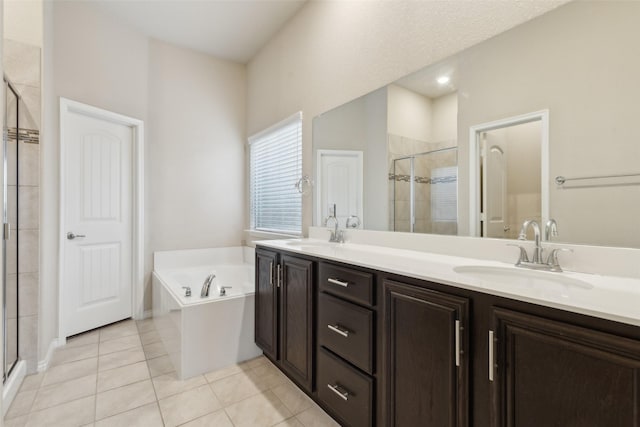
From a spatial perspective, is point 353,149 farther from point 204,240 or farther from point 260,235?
point 204,240

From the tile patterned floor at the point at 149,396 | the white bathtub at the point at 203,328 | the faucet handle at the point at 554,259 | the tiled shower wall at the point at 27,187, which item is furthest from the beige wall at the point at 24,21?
the faucet handle at the point at 554,259

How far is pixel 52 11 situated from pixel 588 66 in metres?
3.62

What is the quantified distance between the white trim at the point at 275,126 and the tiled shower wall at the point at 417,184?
3.66ft

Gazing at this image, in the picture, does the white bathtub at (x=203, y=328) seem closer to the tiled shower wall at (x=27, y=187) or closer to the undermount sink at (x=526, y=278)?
the tiled shower wall at (x=27, y=187)

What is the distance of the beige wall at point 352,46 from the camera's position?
4.99 ft

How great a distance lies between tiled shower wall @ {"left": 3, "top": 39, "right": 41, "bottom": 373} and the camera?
201 cm

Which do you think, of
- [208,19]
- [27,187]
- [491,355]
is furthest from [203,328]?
[208,19]

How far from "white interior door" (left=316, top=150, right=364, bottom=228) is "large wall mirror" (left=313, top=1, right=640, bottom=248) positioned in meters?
0.22

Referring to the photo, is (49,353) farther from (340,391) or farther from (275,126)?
(275,126)

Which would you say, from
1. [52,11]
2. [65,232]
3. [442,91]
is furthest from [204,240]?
[442,91]

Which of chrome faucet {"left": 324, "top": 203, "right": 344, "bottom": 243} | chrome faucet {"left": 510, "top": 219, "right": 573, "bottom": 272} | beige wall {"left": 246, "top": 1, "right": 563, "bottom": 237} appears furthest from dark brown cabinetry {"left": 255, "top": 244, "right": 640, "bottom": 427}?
beige wall {"left": 246, "top": 1, "right": 563, "bottom": 237}

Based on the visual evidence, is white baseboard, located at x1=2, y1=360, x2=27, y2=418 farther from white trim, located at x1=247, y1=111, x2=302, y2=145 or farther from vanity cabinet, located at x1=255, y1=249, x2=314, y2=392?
white trim, located at x1=247, y1=111, x2=302, y2=145

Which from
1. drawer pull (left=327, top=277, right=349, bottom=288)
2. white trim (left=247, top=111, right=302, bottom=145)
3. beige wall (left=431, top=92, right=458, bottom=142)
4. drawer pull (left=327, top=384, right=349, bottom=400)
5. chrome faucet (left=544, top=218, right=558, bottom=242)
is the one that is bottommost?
drawer pull (left=327, top=384, right=349, bottom=400)

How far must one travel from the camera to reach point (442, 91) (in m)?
1.63
